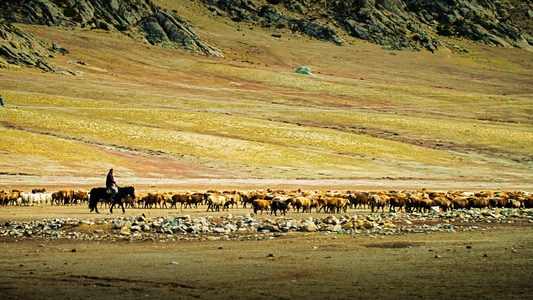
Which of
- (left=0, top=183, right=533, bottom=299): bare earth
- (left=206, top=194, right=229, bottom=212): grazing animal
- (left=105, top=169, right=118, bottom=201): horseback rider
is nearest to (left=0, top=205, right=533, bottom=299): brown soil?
(left=0, top=183, right=533, bottom=299): bare earth

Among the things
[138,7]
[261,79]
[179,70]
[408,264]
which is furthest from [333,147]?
[138,7]

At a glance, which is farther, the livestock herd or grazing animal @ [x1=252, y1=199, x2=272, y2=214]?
the livestock herd

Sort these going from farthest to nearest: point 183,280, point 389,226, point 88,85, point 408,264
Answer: point 88,85, point 389,226, point 408,264, point 183,280

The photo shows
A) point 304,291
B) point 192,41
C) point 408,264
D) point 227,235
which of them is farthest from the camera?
point 192,41

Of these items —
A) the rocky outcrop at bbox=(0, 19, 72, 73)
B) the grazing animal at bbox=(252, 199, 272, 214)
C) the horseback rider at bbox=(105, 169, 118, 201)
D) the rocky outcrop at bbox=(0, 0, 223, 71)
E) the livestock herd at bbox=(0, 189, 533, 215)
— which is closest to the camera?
the horseback rider at bbox=(105, 169, 118, 201)

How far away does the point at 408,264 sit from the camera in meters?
15.4

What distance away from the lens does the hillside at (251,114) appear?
54.1 m

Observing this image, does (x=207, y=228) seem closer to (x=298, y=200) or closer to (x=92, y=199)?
(x=92, y=199)

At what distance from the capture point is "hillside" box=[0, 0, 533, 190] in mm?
54062

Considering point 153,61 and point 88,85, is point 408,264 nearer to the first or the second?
point 88,85

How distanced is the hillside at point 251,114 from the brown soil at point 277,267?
25616 millimetres

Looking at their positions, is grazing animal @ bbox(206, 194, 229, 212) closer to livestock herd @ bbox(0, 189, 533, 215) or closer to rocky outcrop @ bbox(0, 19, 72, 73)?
livestock herd @ bbox(0, 189, 533, 215)

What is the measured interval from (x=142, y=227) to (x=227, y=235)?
8.88 ft

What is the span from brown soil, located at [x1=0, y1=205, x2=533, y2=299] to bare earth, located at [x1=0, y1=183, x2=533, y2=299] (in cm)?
2
